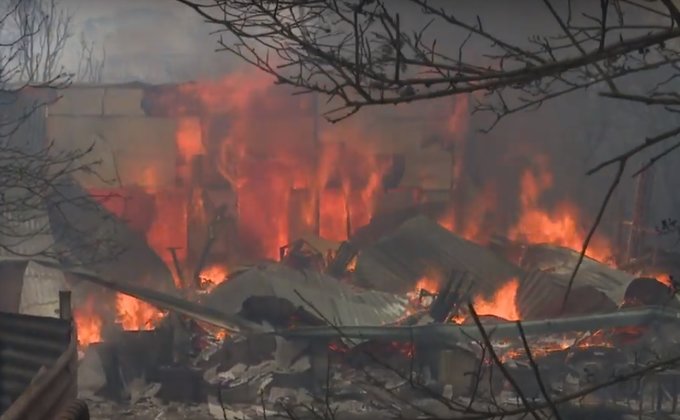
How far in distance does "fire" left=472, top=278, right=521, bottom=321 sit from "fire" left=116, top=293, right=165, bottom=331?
7.82 feet

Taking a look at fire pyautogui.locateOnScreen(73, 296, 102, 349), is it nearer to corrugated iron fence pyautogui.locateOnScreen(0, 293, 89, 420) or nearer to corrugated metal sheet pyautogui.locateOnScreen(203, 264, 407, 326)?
corrugated iron fence pyautogui.locateOnScreen(0, 293, 89, 420)

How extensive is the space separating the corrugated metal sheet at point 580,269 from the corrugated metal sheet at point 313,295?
1.05 m

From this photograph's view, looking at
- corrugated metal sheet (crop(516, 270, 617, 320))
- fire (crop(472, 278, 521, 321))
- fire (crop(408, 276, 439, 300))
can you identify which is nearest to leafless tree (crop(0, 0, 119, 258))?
fire (crop(408, 276, 439, 300))

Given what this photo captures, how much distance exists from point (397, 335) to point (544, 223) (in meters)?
1.39

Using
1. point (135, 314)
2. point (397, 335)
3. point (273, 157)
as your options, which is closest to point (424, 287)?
point (397, 335)

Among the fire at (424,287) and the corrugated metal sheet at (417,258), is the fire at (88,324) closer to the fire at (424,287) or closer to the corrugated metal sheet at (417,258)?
the corrugated metal sheet at (417,258)

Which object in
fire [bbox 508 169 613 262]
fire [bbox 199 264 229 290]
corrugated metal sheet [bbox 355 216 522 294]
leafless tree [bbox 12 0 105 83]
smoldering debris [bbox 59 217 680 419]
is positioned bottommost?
smoldering debris [bbox 59 217 680 419]

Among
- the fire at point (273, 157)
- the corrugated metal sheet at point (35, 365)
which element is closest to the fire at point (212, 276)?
the fire at point (273, 157)

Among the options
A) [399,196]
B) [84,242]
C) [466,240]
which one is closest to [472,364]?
[466,240]

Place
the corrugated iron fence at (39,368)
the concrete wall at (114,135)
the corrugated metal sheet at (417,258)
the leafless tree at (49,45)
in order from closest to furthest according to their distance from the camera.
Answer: the corrugated iron fence at (39,368) < the leafless tree at (49,45) < the concrete wall at (114,135) < the corrugated metal sheet at (417,258)

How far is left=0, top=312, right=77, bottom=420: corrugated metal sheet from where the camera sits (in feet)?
10.4

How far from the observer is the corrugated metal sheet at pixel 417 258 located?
6250 millimetres

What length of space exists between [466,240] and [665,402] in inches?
76.0

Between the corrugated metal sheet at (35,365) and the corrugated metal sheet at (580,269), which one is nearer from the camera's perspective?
the corrugated metal sheet at (35,365)
